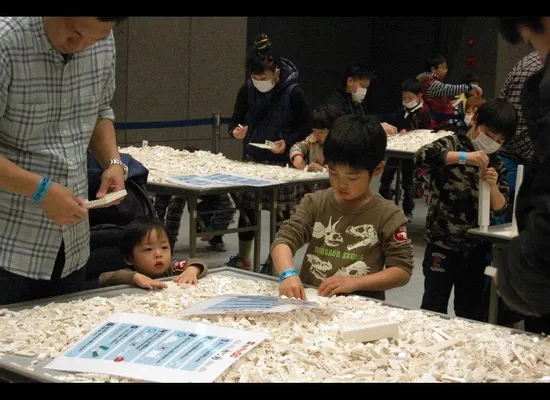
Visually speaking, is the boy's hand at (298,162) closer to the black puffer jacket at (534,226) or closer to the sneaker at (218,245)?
the sneaker at (218,245)

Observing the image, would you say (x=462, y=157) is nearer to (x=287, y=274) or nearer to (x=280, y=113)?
(x=287, y=274)

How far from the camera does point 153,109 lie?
10000 mm

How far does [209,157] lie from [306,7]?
5.35 meters

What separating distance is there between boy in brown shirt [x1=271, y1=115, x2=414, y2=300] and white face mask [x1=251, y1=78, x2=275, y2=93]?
3.46 meters

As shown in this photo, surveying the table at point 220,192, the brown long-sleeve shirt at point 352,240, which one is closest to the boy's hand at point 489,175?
the brown long-sleeve shirt at point 352,240

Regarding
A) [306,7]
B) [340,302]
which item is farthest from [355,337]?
[306,7]

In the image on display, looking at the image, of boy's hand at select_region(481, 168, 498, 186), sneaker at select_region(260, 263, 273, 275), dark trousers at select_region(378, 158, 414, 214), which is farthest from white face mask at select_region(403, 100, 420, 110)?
boy's hand at select_region(481, 168, 498, 186)

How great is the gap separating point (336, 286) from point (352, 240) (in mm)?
299

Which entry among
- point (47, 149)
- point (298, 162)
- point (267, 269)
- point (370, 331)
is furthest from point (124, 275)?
point (298, 162)

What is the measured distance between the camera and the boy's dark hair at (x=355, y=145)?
9.91 feet

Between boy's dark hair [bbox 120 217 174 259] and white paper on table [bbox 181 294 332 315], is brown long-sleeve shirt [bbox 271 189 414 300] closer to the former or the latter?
white paper on table [bbox 181 294 332 315]

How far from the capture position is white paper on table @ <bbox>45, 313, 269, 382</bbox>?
199 cm
